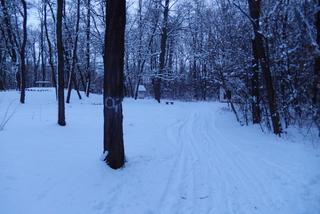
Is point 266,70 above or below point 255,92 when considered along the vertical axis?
above

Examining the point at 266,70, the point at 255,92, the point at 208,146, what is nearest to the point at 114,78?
the point at 208,146

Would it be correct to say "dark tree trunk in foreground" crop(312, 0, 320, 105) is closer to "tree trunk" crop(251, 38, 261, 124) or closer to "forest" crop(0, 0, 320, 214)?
"forest" crop(0, 0, 320, 214)

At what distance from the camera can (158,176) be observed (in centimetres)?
672

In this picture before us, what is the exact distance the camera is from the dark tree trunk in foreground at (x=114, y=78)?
21.8 ft

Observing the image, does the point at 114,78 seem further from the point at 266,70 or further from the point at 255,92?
the point at 255,92

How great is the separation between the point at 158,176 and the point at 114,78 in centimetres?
234

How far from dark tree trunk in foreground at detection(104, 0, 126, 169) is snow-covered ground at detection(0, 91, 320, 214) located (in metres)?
0.48

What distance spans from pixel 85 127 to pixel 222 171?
7190 mm

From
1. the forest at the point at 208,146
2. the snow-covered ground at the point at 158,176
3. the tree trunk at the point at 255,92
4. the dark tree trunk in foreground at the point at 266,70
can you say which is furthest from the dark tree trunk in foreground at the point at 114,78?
the tree trunk at the point at 255,92

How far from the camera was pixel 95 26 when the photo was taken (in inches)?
1090

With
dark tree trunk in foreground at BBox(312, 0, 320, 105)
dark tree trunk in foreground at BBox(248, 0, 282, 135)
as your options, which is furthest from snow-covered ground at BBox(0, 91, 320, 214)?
dark tree trunk in foreground at BBox(312, 0, 320, 105)

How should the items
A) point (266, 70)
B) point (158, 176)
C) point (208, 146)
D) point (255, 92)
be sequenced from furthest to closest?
1. point (255, 92)
2. point (266, 70)
3. point (208, 146)
4. point (158, 176)

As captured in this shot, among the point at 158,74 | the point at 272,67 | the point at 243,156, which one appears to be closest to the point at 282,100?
the point at 272,67

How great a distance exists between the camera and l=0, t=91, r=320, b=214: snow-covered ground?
16.7 feet
